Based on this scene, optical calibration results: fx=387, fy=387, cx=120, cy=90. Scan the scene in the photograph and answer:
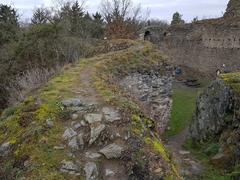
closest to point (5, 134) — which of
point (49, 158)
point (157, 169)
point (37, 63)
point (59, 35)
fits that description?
point (49, 158)

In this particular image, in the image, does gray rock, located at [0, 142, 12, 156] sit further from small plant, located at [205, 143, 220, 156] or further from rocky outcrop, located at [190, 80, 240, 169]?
small plant, located at [205, 143, 220, 156]

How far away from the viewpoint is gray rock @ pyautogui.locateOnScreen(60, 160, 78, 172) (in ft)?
16.1

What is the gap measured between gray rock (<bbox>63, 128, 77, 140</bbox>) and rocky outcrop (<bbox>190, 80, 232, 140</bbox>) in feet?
22.6

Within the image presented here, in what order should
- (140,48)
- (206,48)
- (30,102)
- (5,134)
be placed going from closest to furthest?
(5,134) < (30,102) < (140,48) < (206,48)

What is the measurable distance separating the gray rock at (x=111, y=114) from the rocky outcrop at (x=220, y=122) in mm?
5061

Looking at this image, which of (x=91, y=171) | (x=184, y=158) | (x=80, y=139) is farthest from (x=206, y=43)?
(x=91, y=171)

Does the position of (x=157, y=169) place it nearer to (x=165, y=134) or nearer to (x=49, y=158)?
(x=49, y=158)

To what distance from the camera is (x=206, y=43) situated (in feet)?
73.8

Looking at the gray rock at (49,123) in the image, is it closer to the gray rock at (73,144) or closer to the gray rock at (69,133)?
the gray rock at (69,133)

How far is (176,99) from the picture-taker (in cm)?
1811

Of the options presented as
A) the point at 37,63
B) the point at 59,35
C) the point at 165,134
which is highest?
the point at 59,35

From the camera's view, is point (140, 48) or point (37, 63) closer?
point (140, 48)

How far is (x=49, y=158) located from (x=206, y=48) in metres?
18.5

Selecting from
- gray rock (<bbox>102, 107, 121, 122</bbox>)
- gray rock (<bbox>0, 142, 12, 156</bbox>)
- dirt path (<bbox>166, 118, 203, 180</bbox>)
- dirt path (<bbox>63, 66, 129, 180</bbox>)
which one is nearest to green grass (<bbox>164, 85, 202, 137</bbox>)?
dirt path (<bbox>166, 118, 203, 180</bbox>)
